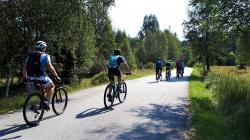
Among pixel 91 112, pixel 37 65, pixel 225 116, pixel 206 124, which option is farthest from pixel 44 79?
pixel 225 116

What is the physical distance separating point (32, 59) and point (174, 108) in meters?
6.06

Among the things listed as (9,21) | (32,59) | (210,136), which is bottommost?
(210,136)

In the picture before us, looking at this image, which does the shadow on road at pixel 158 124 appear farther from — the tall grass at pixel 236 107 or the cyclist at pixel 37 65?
the cyclist at pixel 37 65

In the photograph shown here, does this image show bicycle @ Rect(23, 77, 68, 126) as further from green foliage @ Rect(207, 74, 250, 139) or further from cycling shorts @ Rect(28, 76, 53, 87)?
green foliage @ Rect(207, 74, 250, 139)

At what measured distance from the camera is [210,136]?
33.3 ft

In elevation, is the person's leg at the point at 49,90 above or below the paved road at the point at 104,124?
above

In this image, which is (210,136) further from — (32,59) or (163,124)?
(32,59)

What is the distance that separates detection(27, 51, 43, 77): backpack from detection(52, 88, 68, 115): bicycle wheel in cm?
167

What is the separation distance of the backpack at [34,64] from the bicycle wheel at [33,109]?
1.90ft

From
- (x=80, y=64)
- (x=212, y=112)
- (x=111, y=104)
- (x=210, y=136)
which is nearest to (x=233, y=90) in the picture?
(x=212, y=112)

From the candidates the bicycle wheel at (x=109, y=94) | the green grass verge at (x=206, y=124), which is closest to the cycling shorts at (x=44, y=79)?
the bicycle wheel at (x=109, y=94)

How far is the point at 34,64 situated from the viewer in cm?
1084

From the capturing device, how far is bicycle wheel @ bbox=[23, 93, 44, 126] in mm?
10453

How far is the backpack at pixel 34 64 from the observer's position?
1084cm
